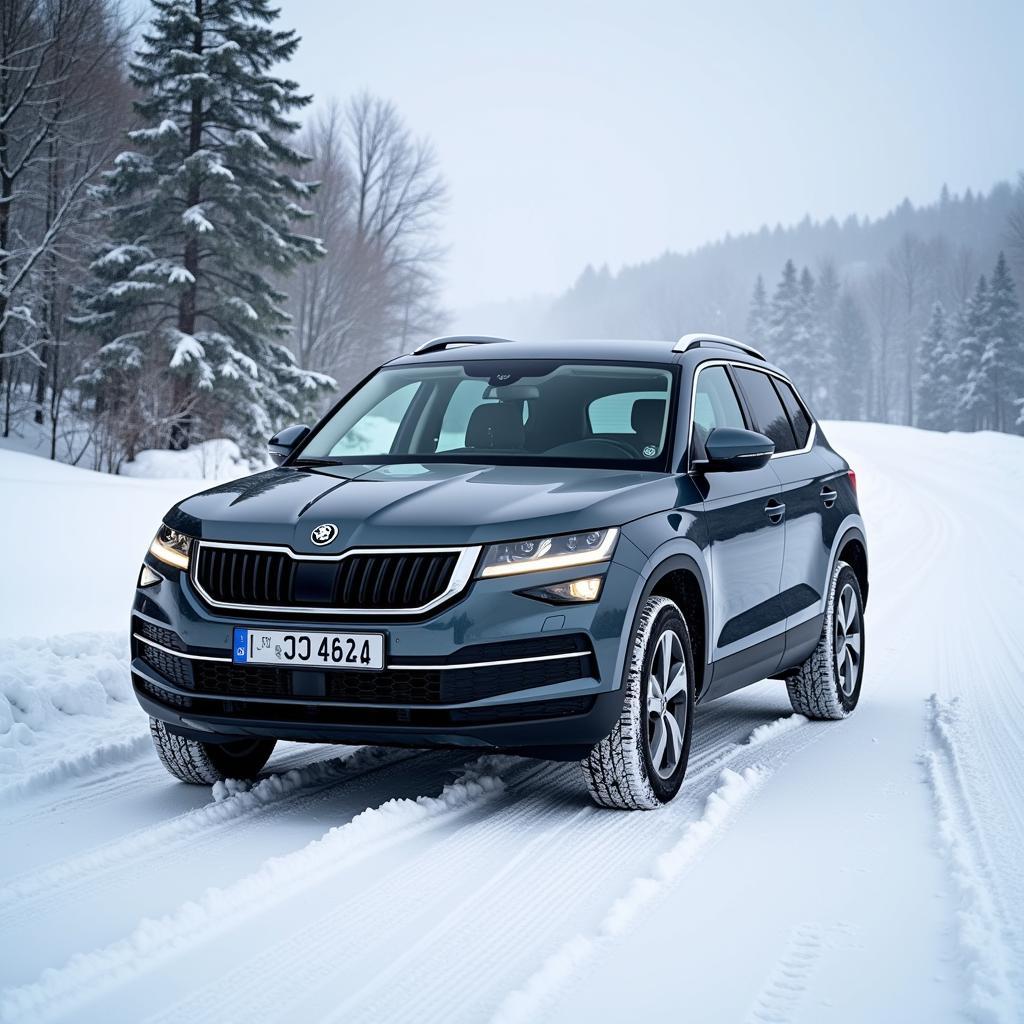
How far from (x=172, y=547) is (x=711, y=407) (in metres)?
2.50

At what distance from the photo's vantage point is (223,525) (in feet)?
14.9

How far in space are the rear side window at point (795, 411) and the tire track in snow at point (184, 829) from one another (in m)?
2.81

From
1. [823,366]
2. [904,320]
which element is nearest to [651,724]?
[823,366]

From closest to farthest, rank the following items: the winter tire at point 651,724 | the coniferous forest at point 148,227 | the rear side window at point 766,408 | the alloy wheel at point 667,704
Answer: the winter tire at point 651,724
the alloy wheel at point 667,704
the rear side window at point 766,408
the coniferous forest at point 148,227

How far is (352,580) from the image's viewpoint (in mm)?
4238

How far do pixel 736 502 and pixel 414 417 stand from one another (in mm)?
1583

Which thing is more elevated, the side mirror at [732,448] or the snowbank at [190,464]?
the side mirror at [732,448]

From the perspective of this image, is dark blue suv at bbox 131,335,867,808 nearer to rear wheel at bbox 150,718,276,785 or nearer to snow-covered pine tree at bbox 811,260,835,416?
rear wheel at bbox 150,718,276,785

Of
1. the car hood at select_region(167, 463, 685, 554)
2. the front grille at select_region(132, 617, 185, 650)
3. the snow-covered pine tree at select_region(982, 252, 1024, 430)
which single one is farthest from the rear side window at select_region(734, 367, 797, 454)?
the snow-covered pine tree at select_region(982, 252, 1024, 430)

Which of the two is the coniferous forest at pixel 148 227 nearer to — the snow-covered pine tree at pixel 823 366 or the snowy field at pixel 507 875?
the snowy field at pixel 507 875

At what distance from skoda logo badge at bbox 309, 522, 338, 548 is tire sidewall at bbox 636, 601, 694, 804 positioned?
1131 millimetres

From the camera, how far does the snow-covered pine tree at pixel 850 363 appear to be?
111688mm

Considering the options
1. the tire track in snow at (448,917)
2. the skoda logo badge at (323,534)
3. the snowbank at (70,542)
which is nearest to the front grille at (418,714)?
the tire track in snow at (448,917)

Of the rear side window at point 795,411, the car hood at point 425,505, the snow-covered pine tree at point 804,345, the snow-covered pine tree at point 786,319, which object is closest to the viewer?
the car hood at point 425,505
